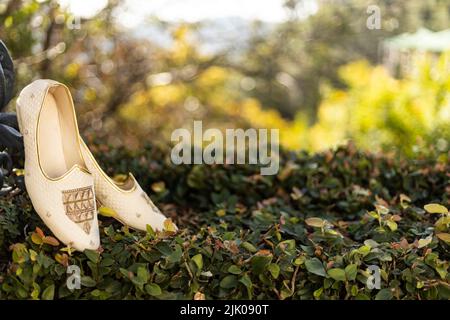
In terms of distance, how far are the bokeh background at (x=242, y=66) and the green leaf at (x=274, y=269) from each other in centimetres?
369

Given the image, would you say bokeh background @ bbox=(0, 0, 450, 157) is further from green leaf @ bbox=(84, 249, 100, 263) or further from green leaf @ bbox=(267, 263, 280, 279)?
green leaf @ bbox=(267, 263, 280, 279)

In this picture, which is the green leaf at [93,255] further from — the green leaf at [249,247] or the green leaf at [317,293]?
the green leaf at [317,293]

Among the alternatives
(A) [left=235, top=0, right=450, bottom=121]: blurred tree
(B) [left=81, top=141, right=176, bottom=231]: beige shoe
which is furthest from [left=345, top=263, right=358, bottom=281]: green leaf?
(A) [left=235, top=0, right=450, bottom=121]: blurred tree

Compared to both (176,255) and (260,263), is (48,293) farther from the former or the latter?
(260,263)

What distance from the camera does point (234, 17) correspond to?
26.6 feet

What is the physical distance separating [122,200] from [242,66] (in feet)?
20.3

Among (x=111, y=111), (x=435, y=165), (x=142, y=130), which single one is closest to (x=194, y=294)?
(x=435, y=165)

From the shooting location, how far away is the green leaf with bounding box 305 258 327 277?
5.84 feet

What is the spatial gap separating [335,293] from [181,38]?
6.06 meters

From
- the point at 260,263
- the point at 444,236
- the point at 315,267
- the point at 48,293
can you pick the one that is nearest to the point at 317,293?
the point at 315,267

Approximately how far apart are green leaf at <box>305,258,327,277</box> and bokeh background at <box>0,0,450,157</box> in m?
3.61

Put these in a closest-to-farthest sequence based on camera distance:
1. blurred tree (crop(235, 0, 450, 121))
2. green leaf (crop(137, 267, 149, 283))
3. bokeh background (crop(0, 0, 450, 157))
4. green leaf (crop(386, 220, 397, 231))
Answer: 1. green leaf (crop(137, 267, 149, 283))
2. green leaf (crop(386, 220, 397, 231))
3. bokeh background (crop(0, 0, 450, 157))
4. blurred tree (crop(235, 0, 450, 121))

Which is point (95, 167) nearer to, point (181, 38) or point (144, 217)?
point (144, 217)
